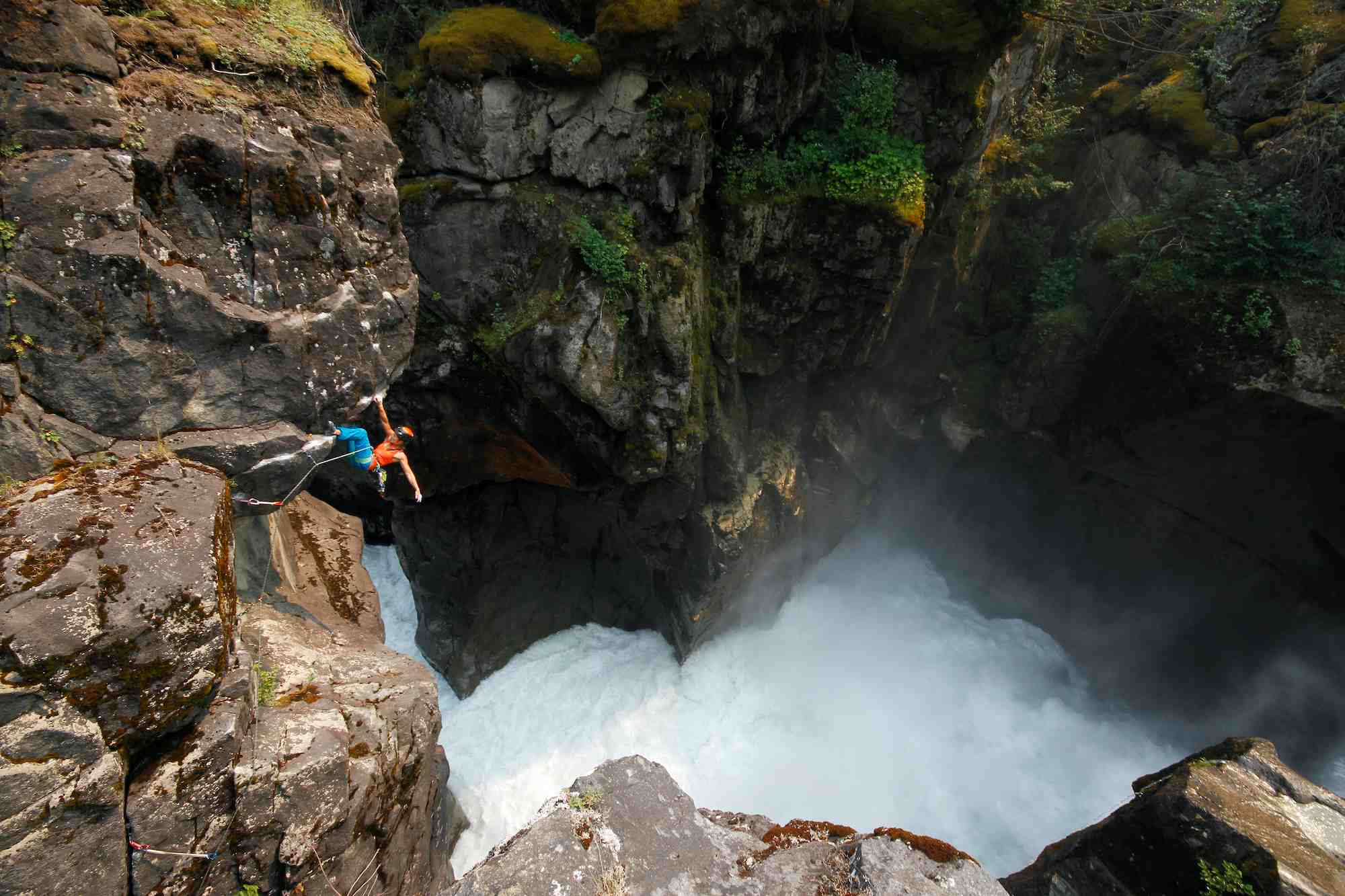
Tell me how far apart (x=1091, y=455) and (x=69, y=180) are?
53.5ft

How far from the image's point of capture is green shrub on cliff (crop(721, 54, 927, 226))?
10.2 metres

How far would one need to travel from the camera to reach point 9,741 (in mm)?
3201

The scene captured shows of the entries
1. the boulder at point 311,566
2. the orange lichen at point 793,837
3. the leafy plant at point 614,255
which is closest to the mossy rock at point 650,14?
the leafy plant at point 614,255

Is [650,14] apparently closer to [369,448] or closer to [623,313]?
[623,313]

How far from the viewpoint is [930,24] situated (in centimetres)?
975

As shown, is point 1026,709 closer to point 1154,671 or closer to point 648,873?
point 1154,671

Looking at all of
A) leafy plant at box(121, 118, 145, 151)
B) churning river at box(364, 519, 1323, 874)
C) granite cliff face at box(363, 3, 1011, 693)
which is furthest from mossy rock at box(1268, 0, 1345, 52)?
leafy plant at box(121, 118, 145, 151)

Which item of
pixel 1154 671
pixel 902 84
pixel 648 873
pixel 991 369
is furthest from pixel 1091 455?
pixel 648 873

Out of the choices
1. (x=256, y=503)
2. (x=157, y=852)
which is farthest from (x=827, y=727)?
(x=157, y=852)

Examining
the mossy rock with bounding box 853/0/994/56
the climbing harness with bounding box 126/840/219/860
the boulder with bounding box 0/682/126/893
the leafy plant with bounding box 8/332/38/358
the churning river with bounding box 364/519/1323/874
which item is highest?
the mossy rock with bounding box 853/0/994/56

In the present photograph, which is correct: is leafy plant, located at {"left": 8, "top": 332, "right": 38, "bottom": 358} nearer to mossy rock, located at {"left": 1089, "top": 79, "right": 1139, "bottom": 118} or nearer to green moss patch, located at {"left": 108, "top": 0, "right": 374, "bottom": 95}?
green moss patch, located at {"left": 108, "top": 0, "right": 374, "bottom": 95}

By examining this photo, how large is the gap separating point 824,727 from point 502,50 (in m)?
14.3

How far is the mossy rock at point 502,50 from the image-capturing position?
8.60m

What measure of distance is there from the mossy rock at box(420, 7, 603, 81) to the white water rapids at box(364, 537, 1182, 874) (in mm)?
11817
